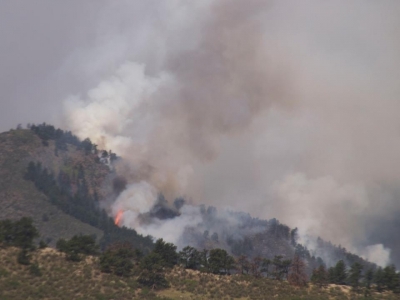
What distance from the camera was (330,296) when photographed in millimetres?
133375

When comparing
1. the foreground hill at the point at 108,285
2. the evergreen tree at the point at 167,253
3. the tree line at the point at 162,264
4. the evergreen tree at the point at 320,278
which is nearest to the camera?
the foreground hill at the point at 108,285

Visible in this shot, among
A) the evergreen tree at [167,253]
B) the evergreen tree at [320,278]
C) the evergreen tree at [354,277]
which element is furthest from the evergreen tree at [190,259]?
the evergreen tree at [354,277]

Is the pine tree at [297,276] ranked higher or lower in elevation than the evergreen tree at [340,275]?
lower

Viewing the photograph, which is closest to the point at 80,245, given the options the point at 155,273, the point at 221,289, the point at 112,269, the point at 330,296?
the point at 112,269

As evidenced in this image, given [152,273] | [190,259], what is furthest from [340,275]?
[152,273]

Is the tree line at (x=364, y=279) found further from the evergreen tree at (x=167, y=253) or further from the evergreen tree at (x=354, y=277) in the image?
the evergreen tree at (x=167, y=253)

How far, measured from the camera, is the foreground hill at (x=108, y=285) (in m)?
121

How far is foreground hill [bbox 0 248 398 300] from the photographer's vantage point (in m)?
121

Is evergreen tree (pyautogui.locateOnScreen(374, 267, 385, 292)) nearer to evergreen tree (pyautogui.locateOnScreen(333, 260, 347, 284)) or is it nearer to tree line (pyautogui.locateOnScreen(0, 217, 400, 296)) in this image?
tree line (pyautogui.locateOnScreen(0, 217, 400, 296))

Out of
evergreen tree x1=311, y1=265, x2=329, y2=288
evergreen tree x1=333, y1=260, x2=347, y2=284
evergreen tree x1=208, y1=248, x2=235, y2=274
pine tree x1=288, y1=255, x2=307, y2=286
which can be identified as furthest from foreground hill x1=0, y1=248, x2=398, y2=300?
evergreen tree x1=333, y1=260, x2=347, y2=284

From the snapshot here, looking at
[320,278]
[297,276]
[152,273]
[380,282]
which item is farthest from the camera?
[320,278]

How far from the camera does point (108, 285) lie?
422 ft

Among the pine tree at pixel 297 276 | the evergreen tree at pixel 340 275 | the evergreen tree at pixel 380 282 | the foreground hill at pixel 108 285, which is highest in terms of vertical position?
the evergreen tree at pixel 340 275

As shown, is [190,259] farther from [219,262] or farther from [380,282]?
[380,282]
